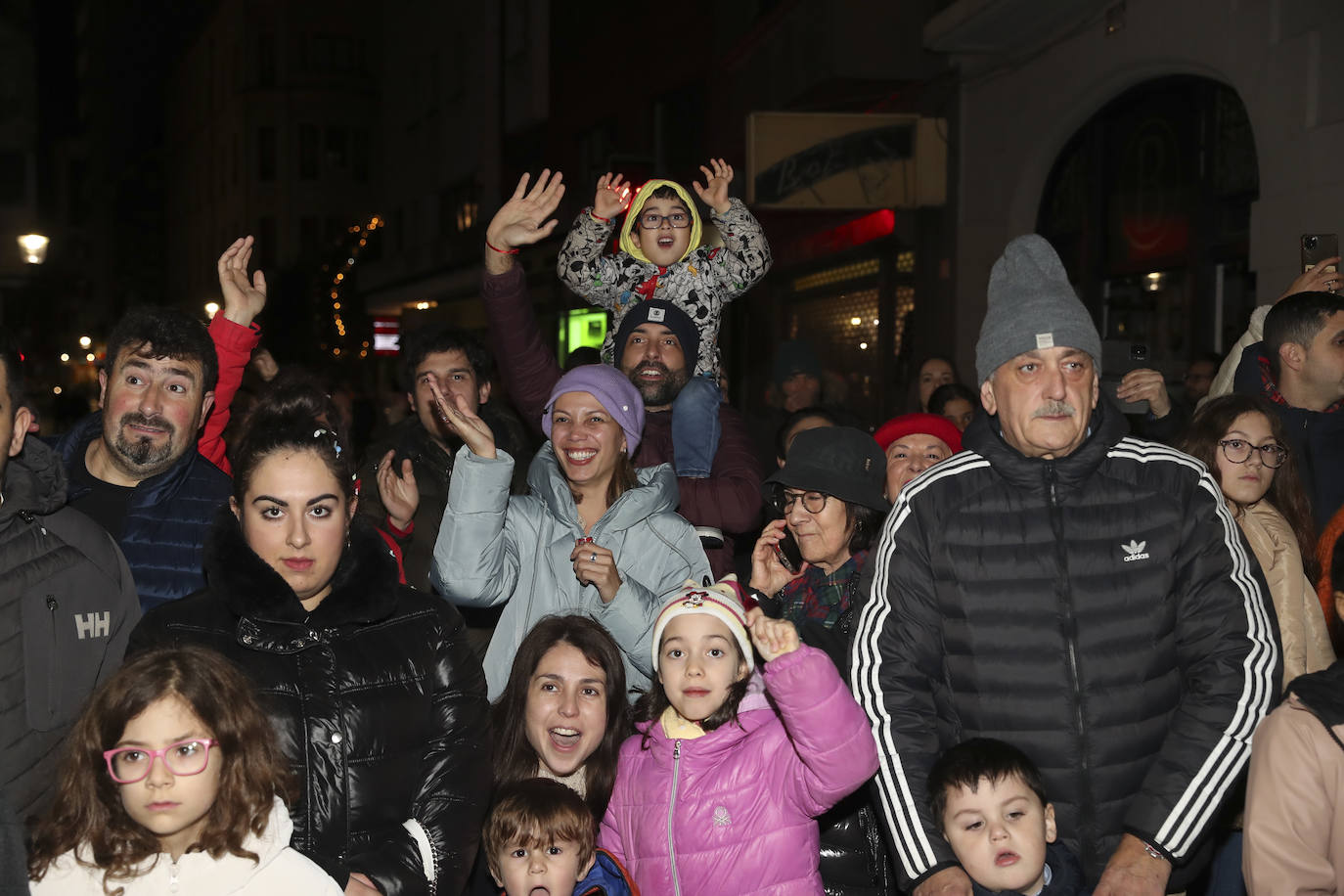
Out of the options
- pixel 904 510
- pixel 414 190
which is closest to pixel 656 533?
pixel 904 510

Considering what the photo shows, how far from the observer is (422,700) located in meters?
3.50

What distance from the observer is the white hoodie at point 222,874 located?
3.07m

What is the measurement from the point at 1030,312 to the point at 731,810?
173 cm

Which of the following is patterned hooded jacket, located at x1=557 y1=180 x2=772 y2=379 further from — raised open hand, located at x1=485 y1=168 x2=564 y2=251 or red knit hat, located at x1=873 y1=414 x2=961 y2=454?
red knit hat, located at x1=873 y1=414 x2=961 y2=454

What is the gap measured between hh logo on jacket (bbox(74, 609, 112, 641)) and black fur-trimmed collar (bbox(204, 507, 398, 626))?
493 millimetres

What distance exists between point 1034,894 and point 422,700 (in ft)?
5.89

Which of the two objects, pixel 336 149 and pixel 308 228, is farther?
pixel 336 149

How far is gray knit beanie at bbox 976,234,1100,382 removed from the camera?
11.8 ft

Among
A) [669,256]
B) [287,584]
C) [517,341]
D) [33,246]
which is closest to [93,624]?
[287,584]

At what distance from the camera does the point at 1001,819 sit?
11.4 ft

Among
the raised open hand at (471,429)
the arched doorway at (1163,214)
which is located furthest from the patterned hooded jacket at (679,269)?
the arched doorway at (1163,214)

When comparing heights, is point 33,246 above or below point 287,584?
above

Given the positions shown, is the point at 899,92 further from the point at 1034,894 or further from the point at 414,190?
the point at 414,190

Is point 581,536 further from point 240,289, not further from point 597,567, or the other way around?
point 240,289
